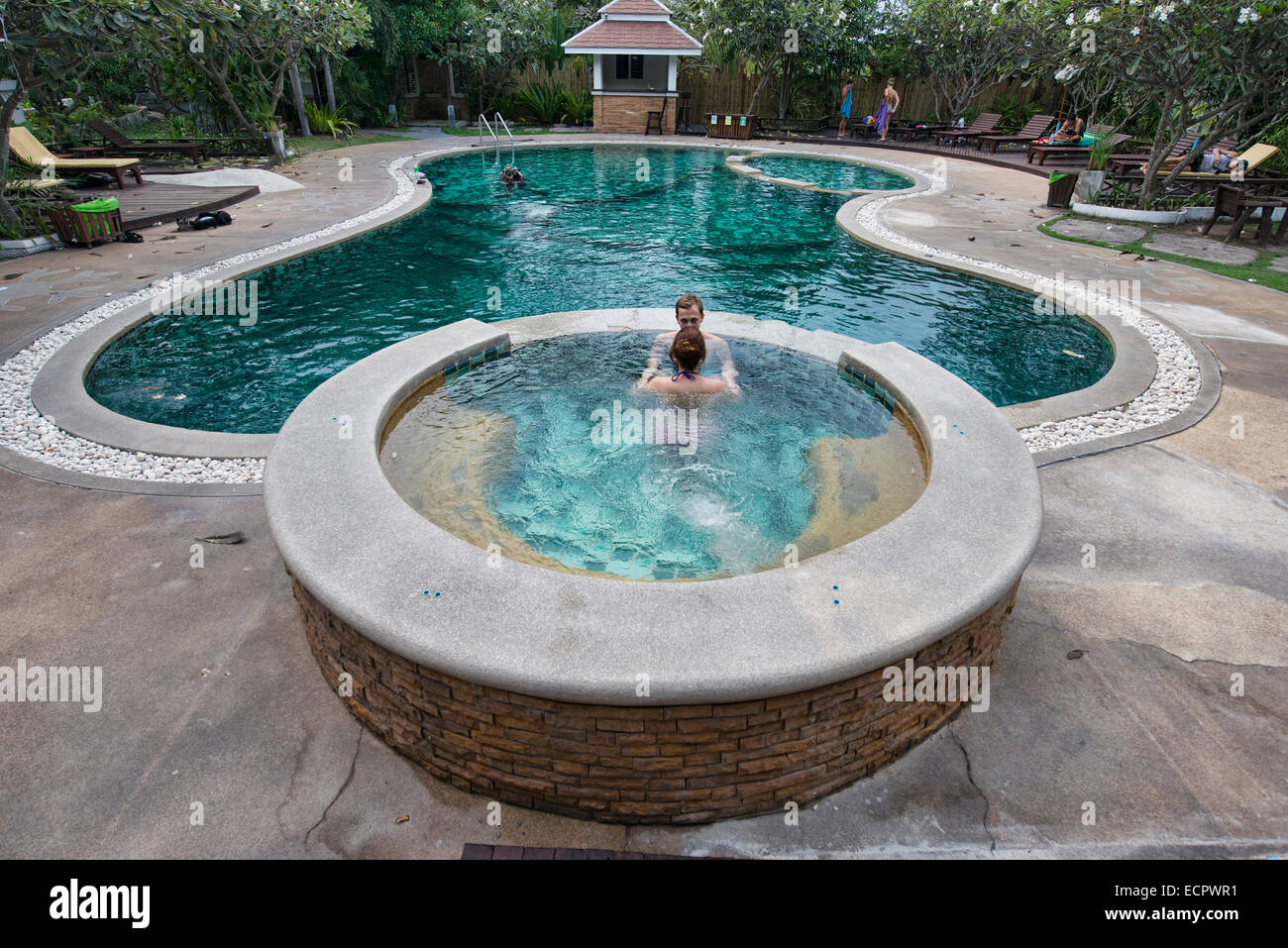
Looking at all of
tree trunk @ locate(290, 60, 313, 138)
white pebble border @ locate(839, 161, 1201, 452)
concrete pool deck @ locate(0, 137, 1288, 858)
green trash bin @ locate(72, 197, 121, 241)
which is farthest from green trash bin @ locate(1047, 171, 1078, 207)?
tree trunk @ locate(290, 60, 313, 138)

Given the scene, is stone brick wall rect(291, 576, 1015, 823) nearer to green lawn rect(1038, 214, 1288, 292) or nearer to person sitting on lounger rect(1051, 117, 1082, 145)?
green lawn rect(1038, 214, 1288, 292)

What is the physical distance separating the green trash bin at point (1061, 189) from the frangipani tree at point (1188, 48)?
4.93 feet

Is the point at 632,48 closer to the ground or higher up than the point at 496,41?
higher up

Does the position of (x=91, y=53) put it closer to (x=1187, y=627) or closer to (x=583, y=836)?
(x=583, y=836)

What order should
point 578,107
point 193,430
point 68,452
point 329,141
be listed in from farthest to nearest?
point 578,107 → point 329,141 → point 193,430 → point 68,452

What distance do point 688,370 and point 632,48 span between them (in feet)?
85.1

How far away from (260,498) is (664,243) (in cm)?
971

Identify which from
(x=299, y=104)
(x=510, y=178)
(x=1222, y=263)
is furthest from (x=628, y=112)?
(x=1222, y=263)

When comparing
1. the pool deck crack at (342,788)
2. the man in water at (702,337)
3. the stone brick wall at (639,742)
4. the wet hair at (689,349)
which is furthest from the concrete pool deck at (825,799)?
the wet hair at (689,349)

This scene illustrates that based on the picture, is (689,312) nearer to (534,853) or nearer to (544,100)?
(534,853)

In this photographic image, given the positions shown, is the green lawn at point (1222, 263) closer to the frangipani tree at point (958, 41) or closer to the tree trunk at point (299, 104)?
the frangipani tree at point (958, 41)

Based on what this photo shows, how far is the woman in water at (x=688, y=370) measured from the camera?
5.54 metres

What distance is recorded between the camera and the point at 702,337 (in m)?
5.71

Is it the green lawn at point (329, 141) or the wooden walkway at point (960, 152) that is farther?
the green lawn at point (329, 141)
